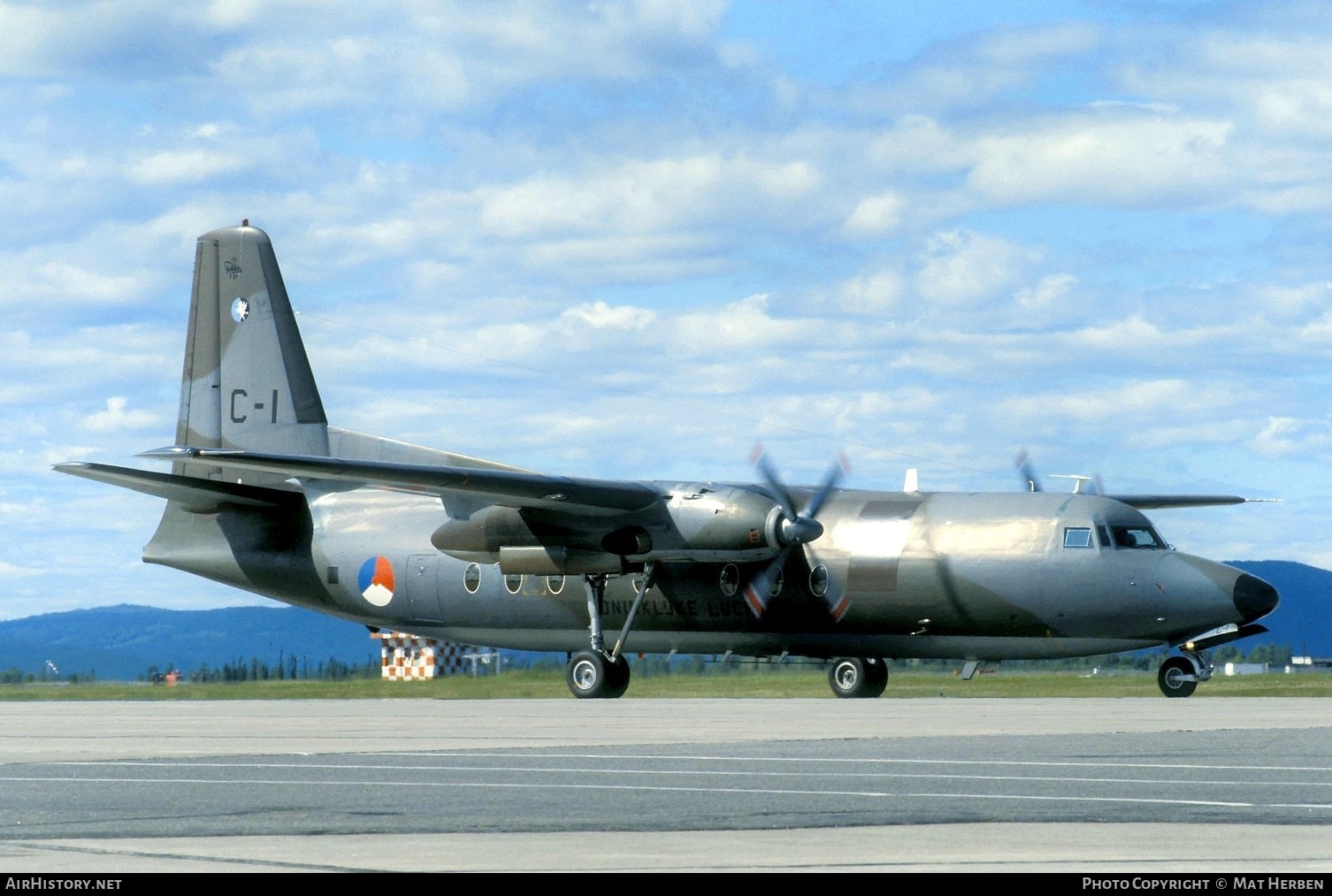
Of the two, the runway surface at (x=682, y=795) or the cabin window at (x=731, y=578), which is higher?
the cabin window at (x=731, y=578)

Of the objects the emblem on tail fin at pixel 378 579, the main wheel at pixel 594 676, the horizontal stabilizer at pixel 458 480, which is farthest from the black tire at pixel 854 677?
the emblem on tail fin at pixel 378 579

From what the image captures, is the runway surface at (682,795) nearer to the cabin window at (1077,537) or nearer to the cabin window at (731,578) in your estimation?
the cabin window at (1077,537)

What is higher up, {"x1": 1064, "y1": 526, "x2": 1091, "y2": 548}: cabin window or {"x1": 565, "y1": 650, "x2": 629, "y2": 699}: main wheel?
{"x1": 1064, "y1": 526, "x2": 1091, "y2": 548}: cabin window

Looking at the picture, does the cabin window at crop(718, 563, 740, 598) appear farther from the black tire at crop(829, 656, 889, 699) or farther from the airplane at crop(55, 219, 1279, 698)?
the black tire at crop(829, 656, 889, 699)

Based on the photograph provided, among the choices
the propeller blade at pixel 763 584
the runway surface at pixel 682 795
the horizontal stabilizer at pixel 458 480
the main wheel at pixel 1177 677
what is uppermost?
the horizontal stabilizer at pixel 458 480

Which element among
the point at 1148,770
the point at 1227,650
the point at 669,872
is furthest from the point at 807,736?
the point at 1227,650

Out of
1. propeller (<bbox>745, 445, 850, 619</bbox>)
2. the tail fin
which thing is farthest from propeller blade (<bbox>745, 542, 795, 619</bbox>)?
the tail fin

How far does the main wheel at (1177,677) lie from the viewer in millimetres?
30203

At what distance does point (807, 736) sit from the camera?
18922 mm

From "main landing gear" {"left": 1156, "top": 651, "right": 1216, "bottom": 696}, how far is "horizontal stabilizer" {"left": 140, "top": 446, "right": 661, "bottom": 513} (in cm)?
866

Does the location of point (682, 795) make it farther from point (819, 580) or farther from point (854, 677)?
point (854, 677)

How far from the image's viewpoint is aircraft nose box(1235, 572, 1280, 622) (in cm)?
2942

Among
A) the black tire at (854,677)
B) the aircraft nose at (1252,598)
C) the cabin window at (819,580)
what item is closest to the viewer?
the aircraft nose at (1252,598)

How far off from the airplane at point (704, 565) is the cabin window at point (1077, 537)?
0.06 meters
